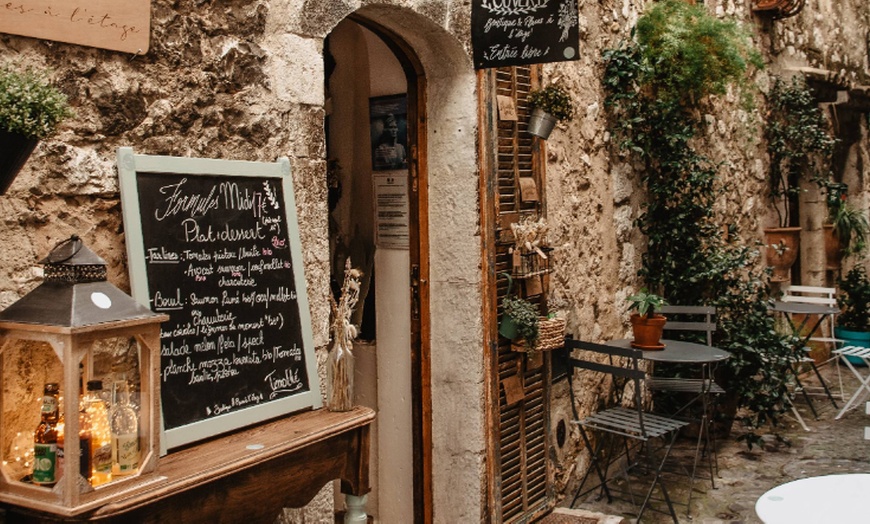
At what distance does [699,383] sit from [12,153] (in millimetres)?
4698

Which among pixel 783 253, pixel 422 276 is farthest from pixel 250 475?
pixel 783 253

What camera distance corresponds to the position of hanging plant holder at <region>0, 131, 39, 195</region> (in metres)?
1.95

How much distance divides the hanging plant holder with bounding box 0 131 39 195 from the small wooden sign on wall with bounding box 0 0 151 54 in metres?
0.42

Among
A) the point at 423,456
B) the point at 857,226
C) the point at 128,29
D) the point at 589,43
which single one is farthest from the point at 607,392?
the point at 857,226

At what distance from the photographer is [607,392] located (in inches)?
228

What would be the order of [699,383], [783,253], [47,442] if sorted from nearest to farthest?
[47,442]
[699,383]
[783,253]

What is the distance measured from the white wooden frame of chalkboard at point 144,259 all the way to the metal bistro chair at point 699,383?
3061 millimetres

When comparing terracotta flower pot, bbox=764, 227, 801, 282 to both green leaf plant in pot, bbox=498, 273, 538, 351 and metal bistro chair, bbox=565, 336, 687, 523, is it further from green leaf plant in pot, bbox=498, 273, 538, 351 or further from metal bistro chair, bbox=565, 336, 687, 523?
green leaf plant in pot, bbox=498, 273, 538, 351

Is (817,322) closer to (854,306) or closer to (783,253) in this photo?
(783,253)

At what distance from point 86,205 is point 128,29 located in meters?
0.54

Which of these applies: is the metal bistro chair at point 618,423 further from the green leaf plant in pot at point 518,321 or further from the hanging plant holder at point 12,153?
the hanging plant holder at point 12,153

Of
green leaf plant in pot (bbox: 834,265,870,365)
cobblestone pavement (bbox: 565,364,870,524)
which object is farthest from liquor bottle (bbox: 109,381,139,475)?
green leaf plant in pot (bbox: 834,265,870,365)

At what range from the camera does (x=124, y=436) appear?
2.19 metres

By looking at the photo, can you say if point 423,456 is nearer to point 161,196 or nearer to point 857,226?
point 161,196
